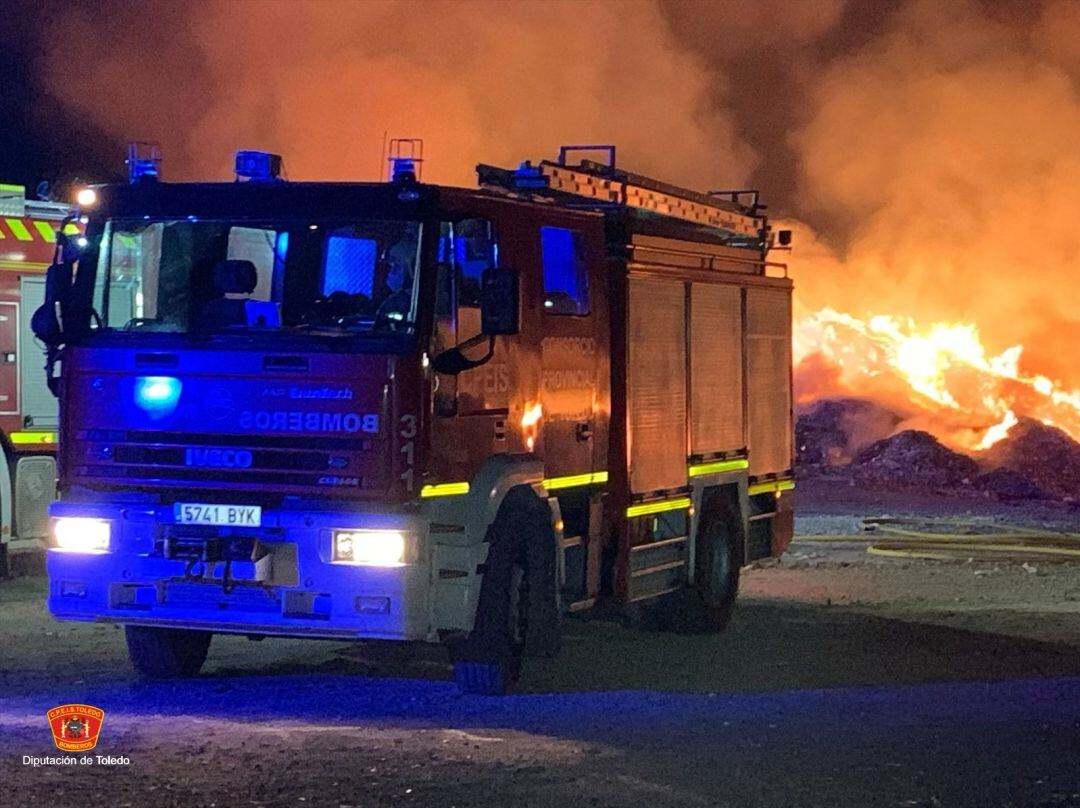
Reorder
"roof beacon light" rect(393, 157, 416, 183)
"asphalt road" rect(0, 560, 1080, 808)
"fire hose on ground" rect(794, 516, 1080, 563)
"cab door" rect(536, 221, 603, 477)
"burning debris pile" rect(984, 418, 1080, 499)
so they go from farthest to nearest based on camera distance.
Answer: "burning debris pile" rect(984, 418, 1080, 499), "fire hose on ground" rect(794, 516, 1080, 563), "cab door" rect(536, 221, 603, 477), "roof beacon light" rect(393, 157, 416, 183), "asphalt road" rect(0, 560, 1080, 808)

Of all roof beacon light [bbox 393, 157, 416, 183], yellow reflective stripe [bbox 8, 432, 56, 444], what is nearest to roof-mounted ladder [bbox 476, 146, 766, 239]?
roof beacon light [bbox 393, 157, 416, 183]

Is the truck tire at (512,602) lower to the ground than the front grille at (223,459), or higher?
lower

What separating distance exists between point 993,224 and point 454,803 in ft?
103

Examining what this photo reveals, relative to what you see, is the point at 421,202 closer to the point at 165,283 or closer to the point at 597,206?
the point at 165,283

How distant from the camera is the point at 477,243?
9242 mm

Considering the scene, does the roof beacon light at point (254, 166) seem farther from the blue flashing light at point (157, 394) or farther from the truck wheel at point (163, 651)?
the truck wheel at point (163, 651)

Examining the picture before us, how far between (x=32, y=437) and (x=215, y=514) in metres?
5.86

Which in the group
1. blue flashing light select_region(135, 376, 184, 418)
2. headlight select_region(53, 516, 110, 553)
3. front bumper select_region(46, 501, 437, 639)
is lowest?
front bumper select_region(46, 501, 437, 639)

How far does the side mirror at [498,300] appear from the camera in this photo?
8867 mm

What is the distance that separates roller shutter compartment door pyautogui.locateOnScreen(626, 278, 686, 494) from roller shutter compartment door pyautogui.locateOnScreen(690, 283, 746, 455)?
0.80ft

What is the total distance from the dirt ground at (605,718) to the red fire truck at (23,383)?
0.80 meters

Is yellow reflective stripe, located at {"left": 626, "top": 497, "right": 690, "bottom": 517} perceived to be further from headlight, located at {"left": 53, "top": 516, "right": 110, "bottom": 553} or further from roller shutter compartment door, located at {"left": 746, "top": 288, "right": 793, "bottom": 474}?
headlight, located at {"left": 53, "top": 516, "right": 110, "bottom": 553}

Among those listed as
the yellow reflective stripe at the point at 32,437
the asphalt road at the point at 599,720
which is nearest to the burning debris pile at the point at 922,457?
the asphalt road at the point at 599,720

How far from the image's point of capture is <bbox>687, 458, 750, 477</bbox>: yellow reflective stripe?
40.5ft
